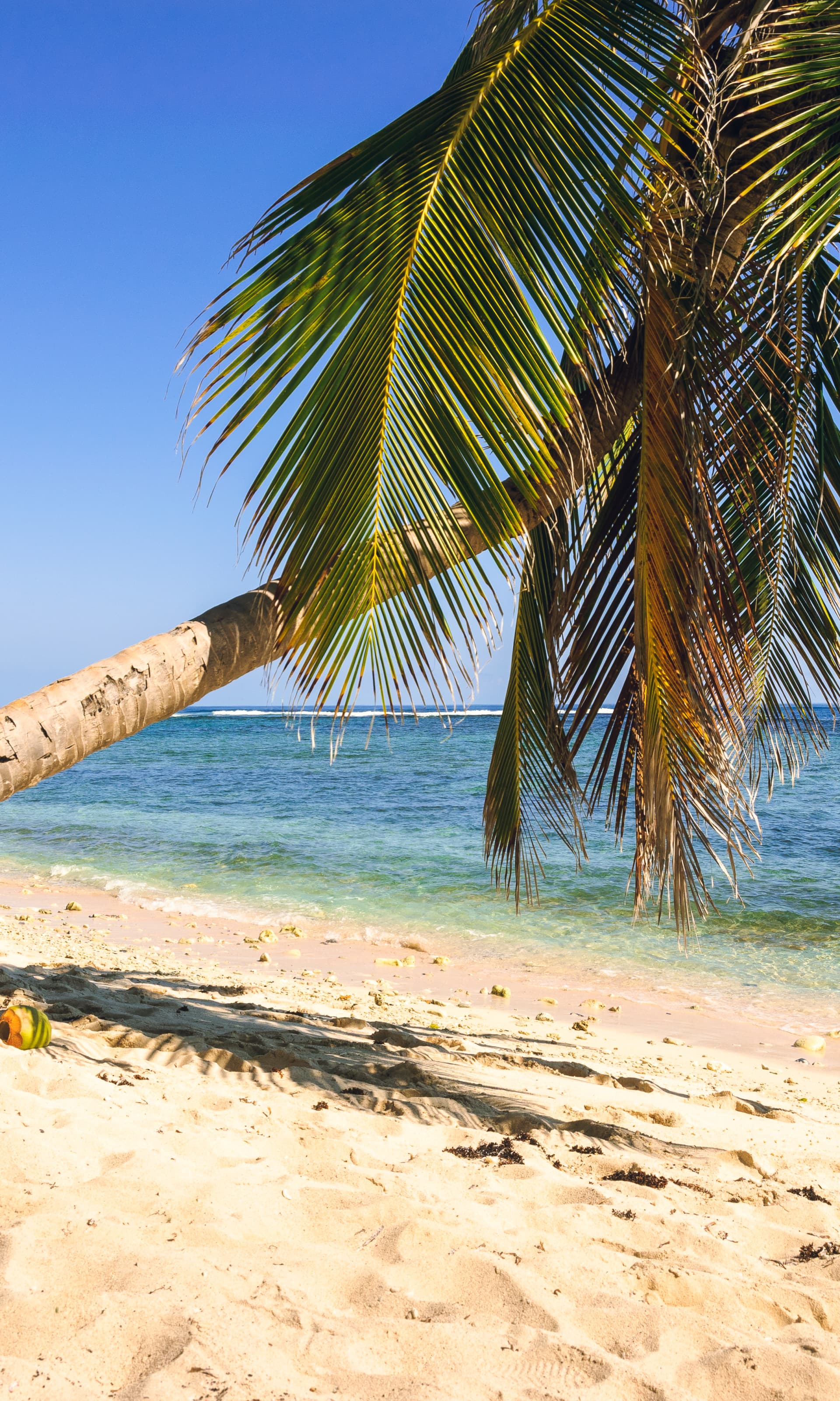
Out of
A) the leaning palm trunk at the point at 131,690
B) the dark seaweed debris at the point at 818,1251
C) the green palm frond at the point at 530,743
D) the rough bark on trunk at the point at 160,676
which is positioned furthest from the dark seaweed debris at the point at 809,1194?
the leaning palm trunk at the point at 131,690

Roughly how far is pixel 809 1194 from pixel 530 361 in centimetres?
283

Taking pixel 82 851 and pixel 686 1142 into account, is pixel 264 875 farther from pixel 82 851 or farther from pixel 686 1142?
pixel 686 1142

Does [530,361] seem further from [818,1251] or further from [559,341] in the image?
[818,1251]

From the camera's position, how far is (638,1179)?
2.82 meters

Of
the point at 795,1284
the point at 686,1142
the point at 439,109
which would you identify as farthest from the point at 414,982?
the point at 439,109

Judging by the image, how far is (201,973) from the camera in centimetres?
633

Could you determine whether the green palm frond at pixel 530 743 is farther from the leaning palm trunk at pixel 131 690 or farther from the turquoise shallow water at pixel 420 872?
the leaning palm trunk at pixel 131 690

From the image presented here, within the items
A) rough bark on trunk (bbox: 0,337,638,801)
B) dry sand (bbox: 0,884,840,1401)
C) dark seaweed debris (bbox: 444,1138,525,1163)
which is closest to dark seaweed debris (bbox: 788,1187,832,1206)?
dry sand (bbox: 0,884,840,1401)

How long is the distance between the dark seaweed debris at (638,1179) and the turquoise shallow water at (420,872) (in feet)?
5.48

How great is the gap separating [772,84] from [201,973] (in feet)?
19.6

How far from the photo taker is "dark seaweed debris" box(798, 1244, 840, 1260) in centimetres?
237

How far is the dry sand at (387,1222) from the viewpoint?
1.63m

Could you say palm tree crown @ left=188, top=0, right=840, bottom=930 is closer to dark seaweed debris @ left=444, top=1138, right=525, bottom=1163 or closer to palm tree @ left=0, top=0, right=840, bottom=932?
palm tree @ left=0, top=0, right=840, bottom=932

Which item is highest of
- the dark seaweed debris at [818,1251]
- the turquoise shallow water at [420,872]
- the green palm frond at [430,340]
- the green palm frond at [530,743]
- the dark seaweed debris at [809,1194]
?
the green palm frond at [430,340]
